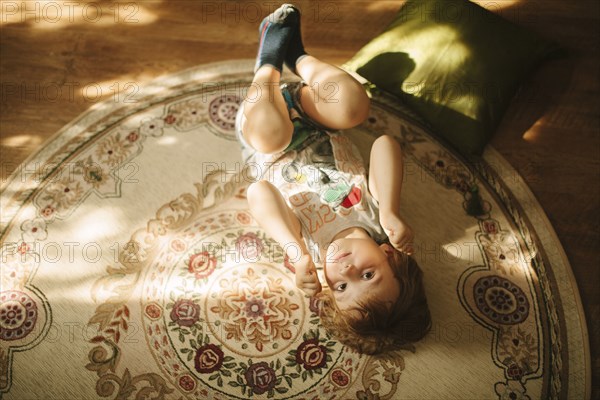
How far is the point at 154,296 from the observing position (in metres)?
1.14

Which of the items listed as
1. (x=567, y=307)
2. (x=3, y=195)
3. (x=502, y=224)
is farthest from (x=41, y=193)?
(x=567, y=307)

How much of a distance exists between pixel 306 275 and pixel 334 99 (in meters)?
0.43

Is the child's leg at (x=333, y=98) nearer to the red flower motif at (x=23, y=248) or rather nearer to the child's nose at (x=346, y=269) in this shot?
the child's nose at (x=346, y=269)

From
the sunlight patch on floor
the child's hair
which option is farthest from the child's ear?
the sunlight patch on floor

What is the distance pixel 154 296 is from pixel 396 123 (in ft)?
2.75

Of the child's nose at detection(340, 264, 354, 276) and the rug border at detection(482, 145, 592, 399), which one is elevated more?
the child's nose at detection(340, 264, 354, 276)

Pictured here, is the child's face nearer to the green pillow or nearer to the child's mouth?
the child's mouth

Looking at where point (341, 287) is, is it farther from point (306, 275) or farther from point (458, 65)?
point (458, 65)

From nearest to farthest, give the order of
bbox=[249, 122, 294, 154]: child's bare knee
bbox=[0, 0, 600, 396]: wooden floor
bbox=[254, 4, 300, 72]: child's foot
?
bbox=[249, 122, 294, 154]: child's bare knee, bbox=[254, 4, 300, 72]: child's foot, bbox=[0, 0, 600, 396]: wooden floor

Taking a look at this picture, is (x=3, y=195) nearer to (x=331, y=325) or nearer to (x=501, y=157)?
(x=331, y=325)

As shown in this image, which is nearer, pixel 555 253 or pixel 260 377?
pixel 260 377

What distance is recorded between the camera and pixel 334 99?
3.57 ft

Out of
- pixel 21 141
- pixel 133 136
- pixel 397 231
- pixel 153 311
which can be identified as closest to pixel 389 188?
pixel 397 231

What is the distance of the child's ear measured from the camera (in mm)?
998
